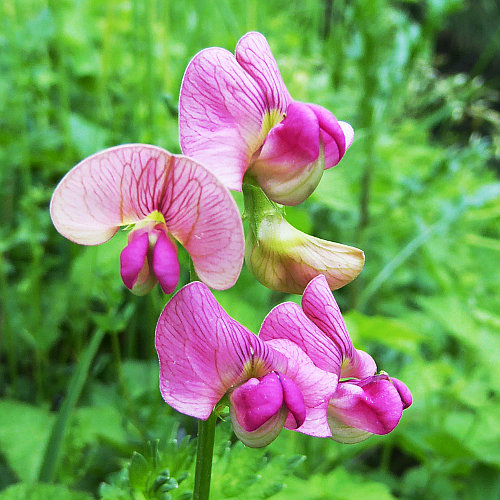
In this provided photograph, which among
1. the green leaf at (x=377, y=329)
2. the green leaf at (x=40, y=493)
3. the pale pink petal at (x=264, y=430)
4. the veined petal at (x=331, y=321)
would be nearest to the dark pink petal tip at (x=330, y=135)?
the veined petal at (x=331, y=321)

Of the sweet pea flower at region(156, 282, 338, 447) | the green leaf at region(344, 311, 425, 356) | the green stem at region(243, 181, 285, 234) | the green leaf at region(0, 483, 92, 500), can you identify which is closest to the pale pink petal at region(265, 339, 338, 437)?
the sweet pea flower at region(156, 282, 338, 447)

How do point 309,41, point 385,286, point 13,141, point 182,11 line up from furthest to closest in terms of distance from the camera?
point 182,11, point 309,41, point 385,286, point 13,141

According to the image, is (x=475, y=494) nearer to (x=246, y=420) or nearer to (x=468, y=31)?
(x=246, y=420)

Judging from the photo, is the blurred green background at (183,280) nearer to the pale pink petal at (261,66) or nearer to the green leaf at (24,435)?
the green leaf at (24,435)

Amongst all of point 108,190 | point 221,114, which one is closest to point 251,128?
point 221,114

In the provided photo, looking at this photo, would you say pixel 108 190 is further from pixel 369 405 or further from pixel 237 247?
pixel 369 405

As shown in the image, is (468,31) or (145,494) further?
(468,31)

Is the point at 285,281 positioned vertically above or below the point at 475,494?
above

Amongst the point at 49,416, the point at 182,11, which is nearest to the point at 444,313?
the point at 49,416
